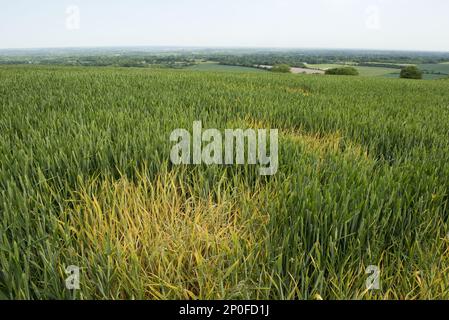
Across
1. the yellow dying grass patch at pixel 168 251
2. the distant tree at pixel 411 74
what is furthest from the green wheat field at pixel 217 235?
the distant tree at pixel 411 74

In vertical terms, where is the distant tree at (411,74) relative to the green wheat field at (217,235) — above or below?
above

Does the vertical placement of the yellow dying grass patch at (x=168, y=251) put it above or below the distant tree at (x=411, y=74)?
below

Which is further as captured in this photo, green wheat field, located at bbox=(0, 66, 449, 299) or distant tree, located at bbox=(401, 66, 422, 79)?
distant tree, located at bbox=(401, 66, 422, 79)

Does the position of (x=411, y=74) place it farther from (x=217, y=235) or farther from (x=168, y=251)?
(x=168, y=251)

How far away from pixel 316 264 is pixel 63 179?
153cm

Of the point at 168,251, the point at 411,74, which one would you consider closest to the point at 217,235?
the point at 168,251

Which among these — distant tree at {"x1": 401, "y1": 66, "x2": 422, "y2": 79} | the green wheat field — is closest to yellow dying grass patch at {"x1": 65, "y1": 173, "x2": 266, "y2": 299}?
the green wheat field

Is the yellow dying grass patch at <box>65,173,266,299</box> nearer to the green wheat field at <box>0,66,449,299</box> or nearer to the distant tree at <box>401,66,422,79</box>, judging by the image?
the green wheat field at <box>0,66,449,299</box>

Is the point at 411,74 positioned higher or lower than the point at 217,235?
higher

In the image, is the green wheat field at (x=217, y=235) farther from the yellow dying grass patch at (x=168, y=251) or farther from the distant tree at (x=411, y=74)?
the distant tree at (x=411, y=74)

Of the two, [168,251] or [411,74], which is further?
[411,74]

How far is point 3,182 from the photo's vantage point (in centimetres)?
162

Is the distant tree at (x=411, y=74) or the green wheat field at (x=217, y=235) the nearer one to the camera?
the green wheat field at (x=217, y=235)
